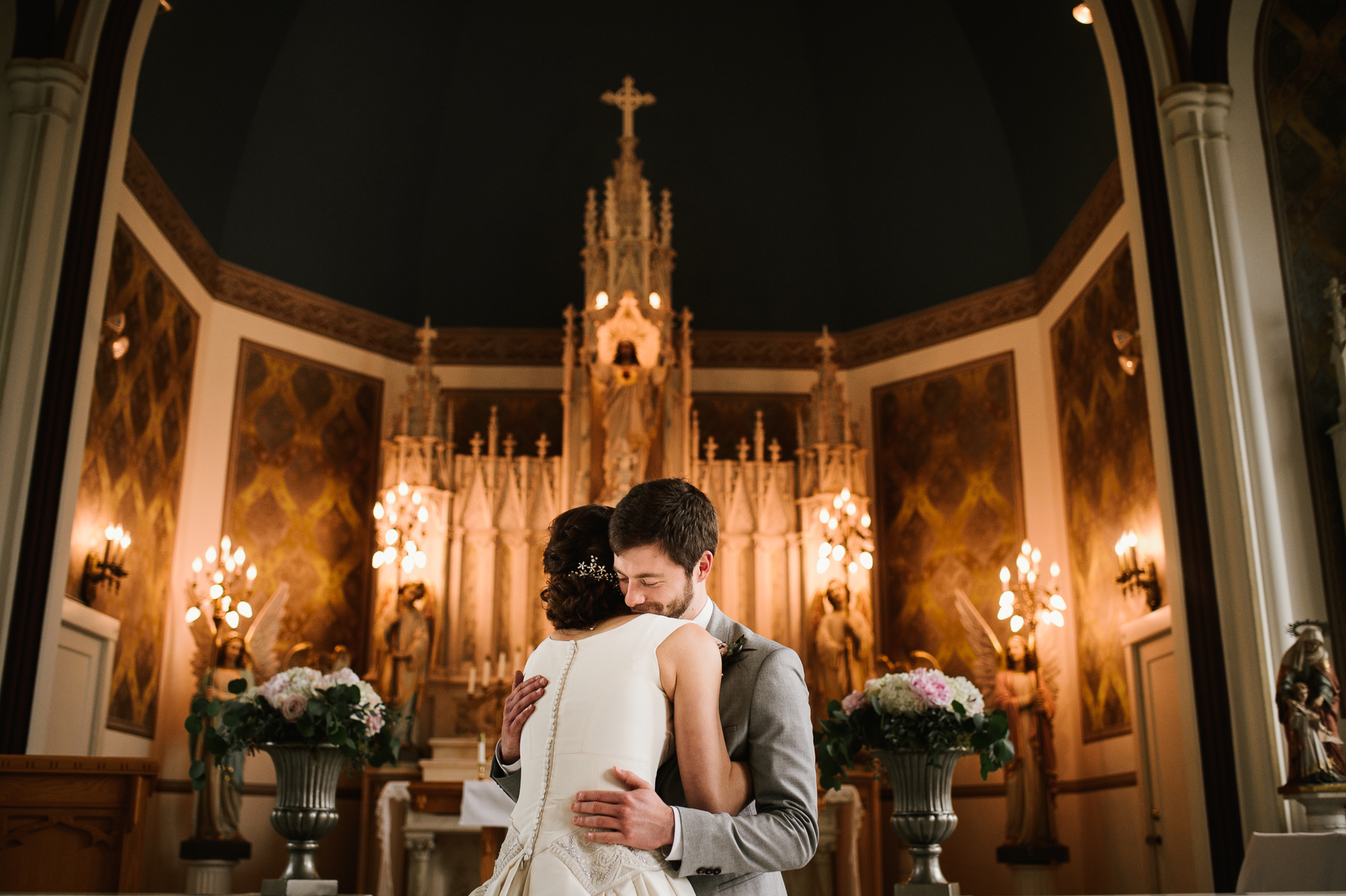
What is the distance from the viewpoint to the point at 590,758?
78.4 inches

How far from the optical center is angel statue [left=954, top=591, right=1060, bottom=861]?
355 inches

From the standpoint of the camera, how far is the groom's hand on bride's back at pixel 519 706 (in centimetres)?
213

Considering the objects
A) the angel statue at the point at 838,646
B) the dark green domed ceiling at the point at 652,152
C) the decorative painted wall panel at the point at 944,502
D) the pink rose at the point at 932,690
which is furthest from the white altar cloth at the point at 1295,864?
the dark green domed ceiling at the point at 652,152

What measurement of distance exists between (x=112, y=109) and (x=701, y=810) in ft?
23.1

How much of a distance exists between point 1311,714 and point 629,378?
6346 mm

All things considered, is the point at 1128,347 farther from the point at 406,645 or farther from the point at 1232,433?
the point at 406,645

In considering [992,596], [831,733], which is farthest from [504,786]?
[992,596]

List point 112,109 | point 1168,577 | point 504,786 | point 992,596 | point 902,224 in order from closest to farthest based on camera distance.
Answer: point 504,786 < point 1168,577 < point 112,109 < point 992,596 < point 902,224

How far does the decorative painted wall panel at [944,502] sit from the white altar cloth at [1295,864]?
17.8ft

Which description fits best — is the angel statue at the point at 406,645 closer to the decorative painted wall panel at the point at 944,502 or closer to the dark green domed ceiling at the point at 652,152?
the dark green domed ceiling at the point at 652,152

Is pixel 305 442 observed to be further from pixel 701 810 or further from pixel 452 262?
pixel 701 810

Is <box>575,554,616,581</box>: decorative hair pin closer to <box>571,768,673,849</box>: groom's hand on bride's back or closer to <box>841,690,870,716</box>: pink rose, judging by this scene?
<box>571,768,673,849</box>: groom's hand on bride's back

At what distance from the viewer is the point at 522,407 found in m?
12.1

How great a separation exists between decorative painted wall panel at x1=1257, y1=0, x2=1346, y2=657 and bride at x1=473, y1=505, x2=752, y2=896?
18.6 feet
